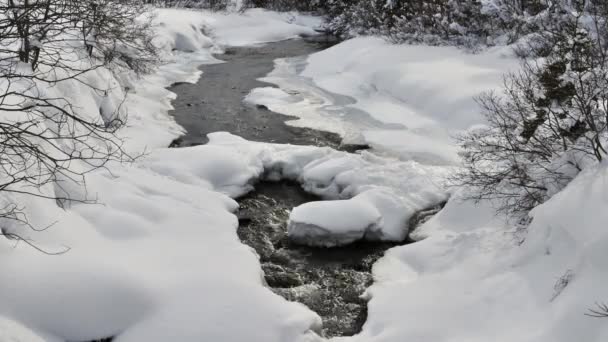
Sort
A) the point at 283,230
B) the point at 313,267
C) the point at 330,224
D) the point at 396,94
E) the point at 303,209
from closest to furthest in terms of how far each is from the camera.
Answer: the point at 313,267, the point at 330,224, the point at 303,209, the point at 283,230, the point at 396,94

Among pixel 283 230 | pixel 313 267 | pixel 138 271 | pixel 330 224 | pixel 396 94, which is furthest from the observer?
pixel 396 94

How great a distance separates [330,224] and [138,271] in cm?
308

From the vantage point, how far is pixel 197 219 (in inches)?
294

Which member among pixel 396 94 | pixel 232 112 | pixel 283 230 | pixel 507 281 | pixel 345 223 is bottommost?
pixel 232 112

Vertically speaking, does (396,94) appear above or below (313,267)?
below

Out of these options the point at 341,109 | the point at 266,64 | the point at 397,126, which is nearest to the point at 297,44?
the point at 266,64

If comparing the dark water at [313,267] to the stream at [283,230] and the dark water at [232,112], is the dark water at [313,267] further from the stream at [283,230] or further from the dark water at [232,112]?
the dark water at [232,112]

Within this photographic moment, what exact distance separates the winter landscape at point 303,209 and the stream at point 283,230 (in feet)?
0.12

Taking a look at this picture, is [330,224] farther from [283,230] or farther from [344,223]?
[283,230]

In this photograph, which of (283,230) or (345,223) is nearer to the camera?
(345,223)

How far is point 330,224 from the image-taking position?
307 inches

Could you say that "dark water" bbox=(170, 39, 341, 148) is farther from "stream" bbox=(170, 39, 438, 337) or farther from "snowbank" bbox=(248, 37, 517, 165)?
"snowbank" bbox=(248, 37, 517, 165)

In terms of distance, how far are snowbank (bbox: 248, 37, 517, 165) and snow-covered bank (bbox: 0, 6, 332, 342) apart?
4.63 meters

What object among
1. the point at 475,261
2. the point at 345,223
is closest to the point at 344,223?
the point at 345,223
